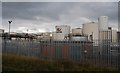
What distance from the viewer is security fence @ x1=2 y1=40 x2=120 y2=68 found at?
1562cm

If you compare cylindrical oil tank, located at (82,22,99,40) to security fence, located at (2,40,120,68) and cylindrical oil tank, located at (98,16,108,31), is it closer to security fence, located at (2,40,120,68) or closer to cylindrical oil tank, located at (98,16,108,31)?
cylindrical oil tank, located at (98,16,108,31)

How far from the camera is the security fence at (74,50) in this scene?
15623 millimetres

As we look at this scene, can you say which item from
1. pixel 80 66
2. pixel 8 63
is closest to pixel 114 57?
pixel 80 66

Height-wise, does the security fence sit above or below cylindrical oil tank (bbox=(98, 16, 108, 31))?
below

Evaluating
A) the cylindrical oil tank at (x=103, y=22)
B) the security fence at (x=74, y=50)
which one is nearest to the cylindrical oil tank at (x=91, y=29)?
the cylindrical oil tank at (x=103, y=22)

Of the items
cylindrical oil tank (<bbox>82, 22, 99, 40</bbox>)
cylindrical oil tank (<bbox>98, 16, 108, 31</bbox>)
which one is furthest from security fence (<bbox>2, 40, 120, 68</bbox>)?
cylindrical oil tank (<bbox>82, 22, 99, 40</bbox>)

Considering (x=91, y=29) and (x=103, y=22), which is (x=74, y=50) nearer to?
(x=103, y=22)

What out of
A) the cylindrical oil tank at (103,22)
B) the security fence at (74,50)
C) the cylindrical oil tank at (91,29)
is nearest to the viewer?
the security fence at (74,50)

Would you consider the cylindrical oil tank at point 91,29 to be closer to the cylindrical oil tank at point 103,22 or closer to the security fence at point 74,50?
the cylindrical oil tank at point 103,22

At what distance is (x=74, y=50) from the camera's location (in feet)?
54.7

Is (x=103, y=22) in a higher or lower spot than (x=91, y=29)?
higher

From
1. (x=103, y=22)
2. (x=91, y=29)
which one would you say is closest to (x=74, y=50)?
(x=103, y=22)

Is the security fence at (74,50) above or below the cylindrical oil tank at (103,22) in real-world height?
below

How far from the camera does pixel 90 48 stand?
1582 centimetres
